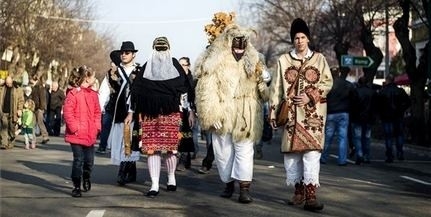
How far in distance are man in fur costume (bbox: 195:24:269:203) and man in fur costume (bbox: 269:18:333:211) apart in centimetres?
53

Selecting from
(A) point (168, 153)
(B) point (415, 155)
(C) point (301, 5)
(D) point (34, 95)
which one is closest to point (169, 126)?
(A) point (168, 153)

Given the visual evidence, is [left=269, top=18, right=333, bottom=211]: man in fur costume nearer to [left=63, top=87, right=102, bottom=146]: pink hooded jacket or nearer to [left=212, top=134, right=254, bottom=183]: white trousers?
[left=212, top=134, right=254, bottom=183]: white trousers

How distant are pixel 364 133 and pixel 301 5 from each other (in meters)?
31.1

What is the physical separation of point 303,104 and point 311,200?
3.59 ft

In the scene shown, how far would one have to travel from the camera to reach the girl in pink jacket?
32.4ft

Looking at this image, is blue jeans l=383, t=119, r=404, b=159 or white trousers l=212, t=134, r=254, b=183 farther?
blue jeans l=383, t=119, r=404, b=159

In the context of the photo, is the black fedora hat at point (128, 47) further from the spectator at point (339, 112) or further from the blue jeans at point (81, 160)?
the spectator at point (339, 112)

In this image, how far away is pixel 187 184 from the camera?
36.9ft

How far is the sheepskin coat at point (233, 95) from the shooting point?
9523 mm

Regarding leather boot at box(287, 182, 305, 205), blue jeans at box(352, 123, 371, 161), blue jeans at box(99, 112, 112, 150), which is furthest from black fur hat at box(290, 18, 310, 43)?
blue jeans at box(99, 112, 112, 150)

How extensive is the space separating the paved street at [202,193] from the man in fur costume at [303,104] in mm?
431

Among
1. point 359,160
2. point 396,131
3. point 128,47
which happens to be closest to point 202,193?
point 128,47

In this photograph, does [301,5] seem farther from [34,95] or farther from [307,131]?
[307,131]

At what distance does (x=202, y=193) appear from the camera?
1020cm
